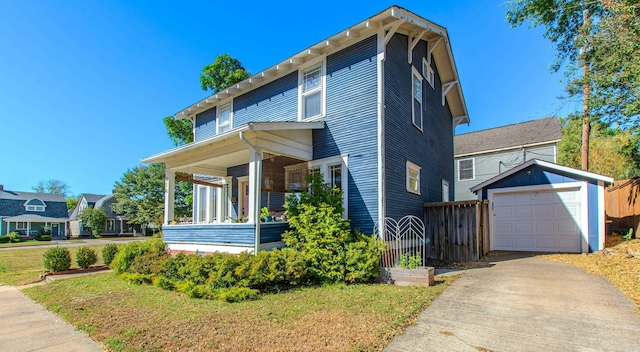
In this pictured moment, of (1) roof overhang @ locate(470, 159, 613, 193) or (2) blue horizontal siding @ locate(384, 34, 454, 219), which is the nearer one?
(2) blue horizontal siding @ locate(384, 34, 454, 219)

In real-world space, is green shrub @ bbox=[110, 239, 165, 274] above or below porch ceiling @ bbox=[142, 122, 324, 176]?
below

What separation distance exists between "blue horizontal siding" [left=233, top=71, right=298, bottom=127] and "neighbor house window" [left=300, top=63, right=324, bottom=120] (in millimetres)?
277

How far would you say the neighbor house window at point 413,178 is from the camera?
923cm

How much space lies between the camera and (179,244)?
9.52m

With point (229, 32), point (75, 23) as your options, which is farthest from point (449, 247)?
point (229, 32)

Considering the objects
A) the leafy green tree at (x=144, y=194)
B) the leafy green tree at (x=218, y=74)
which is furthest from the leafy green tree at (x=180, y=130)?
the leafy green tree at (x=144, y=194)

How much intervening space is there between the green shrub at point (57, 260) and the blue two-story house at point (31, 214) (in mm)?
34005

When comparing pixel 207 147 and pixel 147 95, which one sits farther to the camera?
pixel 147 95

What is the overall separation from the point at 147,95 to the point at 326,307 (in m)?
20.1

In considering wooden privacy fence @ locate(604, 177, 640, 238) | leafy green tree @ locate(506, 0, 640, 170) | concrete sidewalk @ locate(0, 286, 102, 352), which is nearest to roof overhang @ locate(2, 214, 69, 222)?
concrete sidewalk @ locate(0, 286, 102, 352)

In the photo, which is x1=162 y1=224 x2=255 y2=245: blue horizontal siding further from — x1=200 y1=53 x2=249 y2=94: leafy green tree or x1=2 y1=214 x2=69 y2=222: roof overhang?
x1=2 y1=214 x2=69 y2=222: roof overhang

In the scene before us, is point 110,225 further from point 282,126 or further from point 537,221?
point 537,221

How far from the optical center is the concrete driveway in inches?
140

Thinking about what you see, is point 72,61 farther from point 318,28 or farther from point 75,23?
point 318,28
